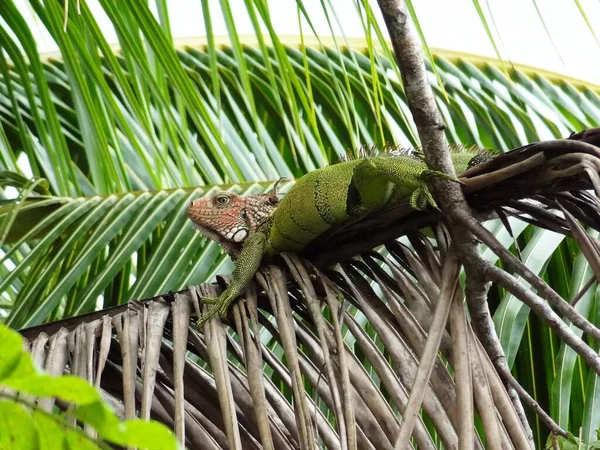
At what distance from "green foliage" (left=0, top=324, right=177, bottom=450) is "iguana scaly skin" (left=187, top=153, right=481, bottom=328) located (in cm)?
102

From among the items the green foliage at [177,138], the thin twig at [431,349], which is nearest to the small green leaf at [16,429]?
the thin twig at [431,349]

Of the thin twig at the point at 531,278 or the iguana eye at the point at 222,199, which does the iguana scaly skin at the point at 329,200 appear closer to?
the thin twig at the point at 531,278

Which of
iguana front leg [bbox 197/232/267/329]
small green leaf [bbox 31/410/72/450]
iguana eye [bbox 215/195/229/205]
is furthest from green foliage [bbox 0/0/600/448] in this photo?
small green leaf [bbox 31/410/72/450]

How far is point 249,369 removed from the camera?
1.31m

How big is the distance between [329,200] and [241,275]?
0.25 meters

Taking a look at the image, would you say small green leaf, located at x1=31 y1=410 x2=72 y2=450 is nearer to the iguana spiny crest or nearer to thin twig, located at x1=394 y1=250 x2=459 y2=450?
thin twig, located at x1=394 y1=250 x2=459 y2=450

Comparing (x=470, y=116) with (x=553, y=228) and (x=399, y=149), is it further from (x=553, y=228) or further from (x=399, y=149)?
(x=553, y=228)

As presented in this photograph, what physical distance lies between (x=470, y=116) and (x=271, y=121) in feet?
2.86

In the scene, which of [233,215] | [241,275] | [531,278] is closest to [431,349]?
[531,278]

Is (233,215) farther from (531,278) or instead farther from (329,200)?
(531,278)

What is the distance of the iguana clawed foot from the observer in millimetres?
1512

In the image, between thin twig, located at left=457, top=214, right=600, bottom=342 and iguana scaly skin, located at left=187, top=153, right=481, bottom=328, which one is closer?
thin twig, located at left=457, top=214, right=600, bottom=342

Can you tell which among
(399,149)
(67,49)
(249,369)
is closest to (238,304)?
(249,369)

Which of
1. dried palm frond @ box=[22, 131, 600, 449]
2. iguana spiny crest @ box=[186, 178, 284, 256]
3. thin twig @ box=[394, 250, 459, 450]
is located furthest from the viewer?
iguana spiny crest @ box=[186, 178, 284, 256]
